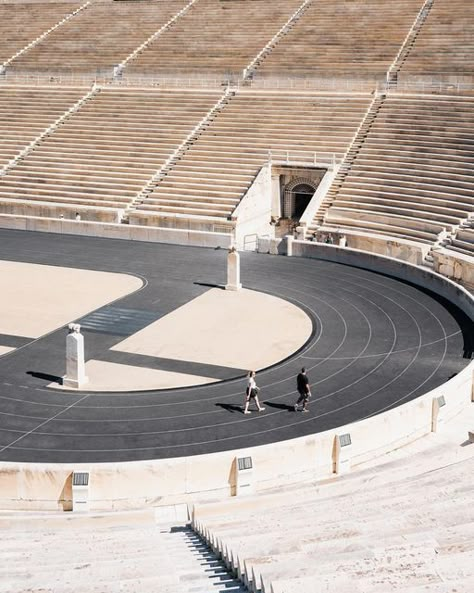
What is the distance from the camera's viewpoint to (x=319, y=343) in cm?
2470

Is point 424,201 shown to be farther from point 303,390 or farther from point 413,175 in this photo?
point 303,390

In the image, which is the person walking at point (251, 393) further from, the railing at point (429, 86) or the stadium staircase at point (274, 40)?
the stadium staircase at point (274, 40)

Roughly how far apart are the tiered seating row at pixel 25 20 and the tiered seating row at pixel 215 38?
1018 cm

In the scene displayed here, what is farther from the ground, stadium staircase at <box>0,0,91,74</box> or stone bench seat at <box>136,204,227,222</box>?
stadium staircase at <box>0,0,91,74</box>

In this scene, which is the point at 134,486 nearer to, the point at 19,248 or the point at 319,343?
the point at 319,343

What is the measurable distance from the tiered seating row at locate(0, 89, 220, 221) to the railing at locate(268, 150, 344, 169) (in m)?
5.69

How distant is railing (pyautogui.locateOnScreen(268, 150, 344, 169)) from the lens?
41000 millimetres

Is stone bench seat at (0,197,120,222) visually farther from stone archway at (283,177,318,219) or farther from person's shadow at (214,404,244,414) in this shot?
person's shadow at (214,404,244,414)

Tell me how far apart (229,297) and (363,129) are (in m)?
17.6

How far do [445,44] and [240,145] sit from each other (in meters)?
15.2

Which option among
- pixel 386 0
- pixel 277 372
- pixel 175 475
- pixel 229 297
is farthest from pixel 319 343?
pixel 386 0

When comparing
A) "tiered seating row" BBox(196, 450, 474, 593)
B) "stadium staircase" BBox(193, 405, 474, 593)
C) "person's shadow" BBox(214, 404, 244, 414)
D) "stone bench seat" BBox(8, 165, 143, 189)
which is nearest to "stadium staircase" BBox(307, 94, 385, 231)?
"stone bench seat" BBox(8, 165, 143, 189)

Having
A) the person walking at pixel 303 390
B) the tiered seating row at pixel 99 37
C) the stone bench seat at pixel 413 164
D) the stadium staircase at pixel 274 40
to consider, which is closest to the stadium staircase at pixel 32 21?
the tiered seating row at pixel 99 37

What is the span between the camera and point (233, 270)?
29734 millimetres
